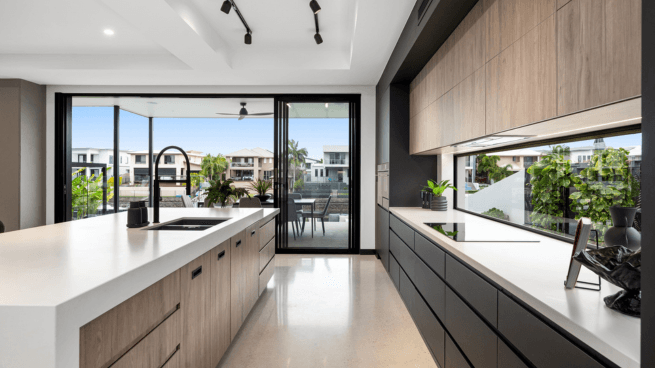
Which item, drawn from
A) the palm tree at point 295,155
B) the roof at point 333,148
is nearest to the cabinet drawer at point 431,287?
the roof at point 333,148

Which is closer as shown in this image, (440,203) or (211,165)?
(440,203)

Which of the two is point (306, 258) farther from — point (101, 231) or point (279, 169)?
point (101, 231)

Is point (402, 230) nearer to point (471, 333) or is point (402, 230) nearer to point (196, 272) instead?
point (471, 333)

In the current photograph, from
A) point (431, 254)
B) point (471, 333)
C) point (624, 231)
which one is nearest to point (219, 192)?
point (431, 254)

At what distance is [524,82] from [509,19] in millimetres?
368

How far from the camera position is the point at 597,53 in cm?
109

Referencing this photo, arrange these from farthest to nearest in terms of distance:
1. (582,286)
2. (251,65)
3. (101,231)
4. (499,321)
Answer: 1. (251,65)
2. (101,231)
3. (499,321)
4. (582,286)

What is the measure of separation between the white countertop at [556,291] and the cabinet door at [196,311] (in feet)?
4.15

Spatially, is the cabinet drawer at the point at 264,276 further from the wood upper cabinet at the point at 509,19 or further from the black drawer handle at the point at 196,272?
the wood upper cabinet at the point at 509,19

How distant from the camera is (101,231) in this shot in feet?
5.92

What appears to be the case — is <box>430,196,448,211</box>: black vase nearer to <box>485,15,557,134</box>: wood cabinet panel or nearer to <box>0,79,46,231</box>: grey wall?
<box>485,15,557,134</box>: wood cabinet panel

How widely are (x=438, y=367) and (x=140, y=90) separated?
16.7 ft

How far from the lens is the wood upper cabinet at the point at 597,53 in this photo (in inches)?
37.8

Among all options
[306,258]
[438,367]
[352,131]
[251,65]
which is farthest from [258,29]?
[438,367]
